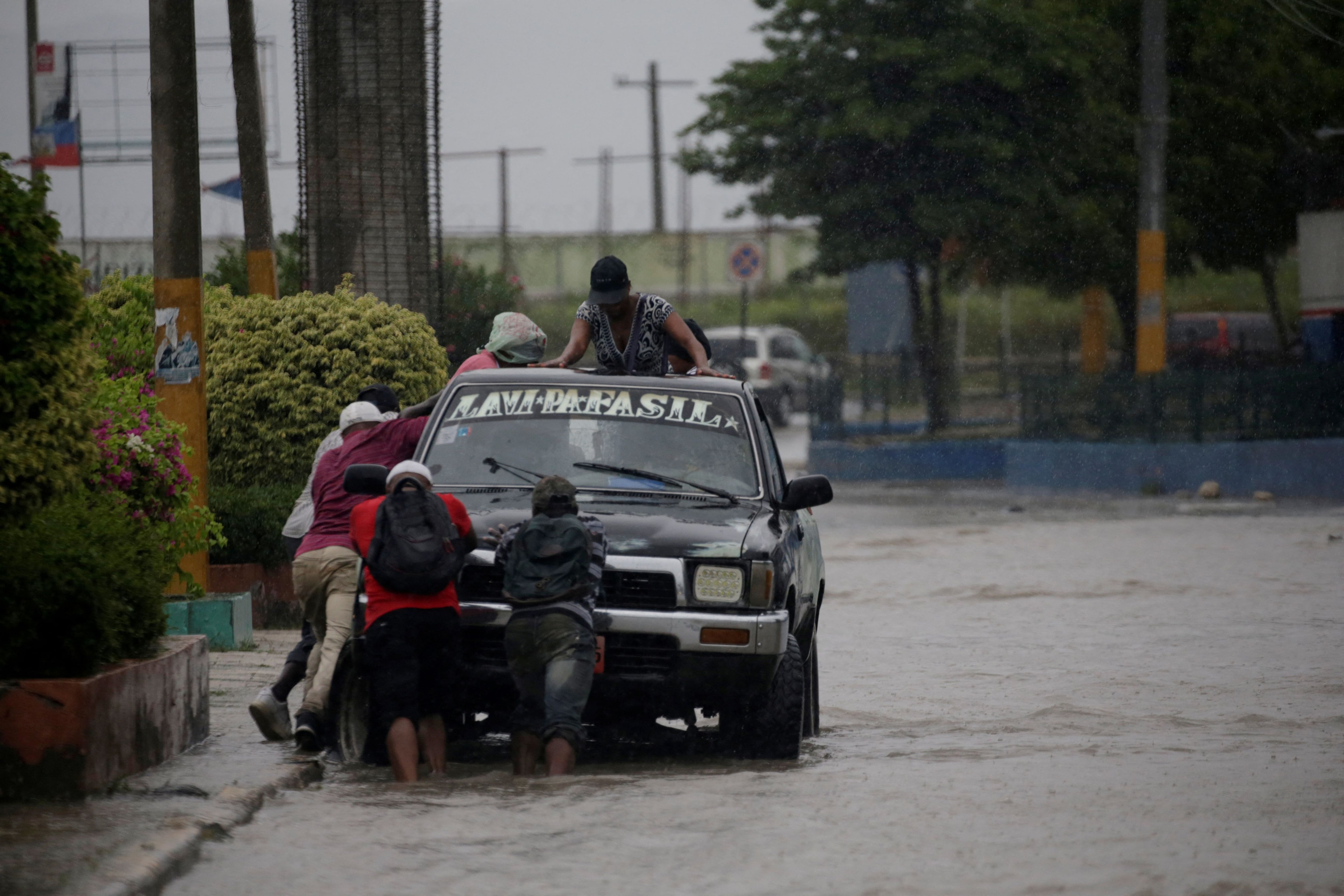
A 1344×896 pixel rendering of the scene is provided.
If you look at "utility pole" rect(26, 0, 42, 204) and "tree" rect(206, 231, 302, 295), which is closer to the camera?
"tree" rect(206, 231, 302, 295)

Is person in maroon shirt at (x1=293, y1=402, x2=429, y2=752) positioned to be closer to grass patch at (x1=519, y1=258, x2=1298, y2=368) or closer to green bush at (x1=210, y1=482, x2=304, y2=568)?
green bush at (x1=210, y1=482, x2=304, y2=568)

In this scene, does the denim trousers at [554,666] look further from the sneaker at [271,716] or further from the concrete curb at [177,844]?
the sneaker at [271,716]

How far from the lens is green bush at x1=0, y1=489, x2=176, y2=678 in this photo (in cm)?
659

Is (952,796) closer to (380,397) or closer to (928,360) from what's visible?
(380,397)

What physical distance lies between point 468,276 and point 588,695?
14264mm

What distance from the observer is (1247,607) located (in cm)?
1345

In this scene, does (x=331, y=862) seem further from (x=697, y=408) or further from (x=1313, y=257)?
(x=1313, y=257)

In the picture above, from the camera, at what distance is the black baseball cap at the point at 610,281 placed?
367 inches

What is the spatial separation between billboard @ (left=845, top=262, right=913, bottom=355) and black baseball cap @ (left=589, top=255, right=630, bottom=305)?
1002 inches

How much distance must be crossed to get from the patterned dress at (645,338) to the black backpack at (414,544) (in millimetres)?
2095

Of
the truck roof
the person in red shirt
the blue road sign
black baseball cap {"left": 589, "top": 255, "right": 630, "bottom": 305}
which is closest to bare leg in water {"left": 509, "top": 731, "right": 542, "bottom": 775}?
the person in red shirt

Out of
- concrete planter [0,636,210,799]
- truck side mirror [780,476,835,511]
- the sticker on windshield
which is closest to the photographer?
concrete planter [0,636,210,799]

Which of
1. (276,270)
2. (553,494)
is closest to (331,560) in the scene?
(553,494)

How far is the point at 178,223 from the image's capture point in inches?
424
